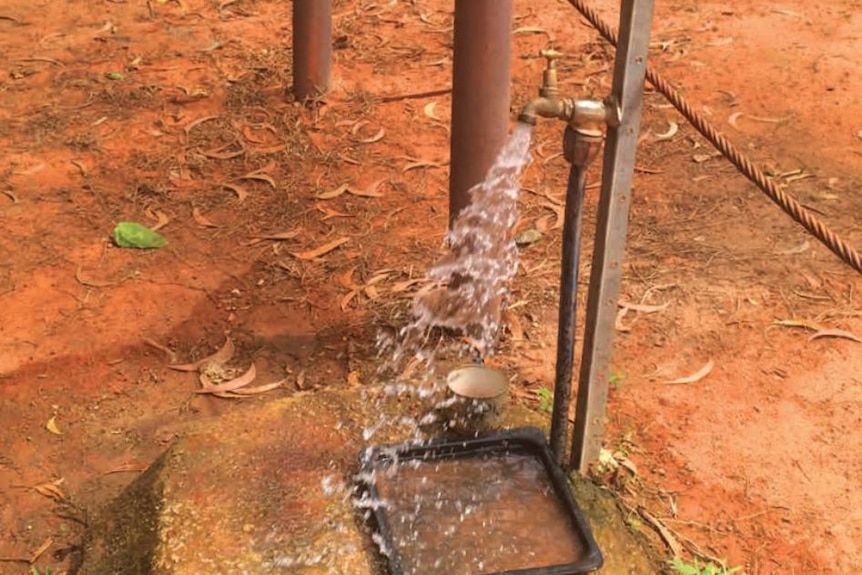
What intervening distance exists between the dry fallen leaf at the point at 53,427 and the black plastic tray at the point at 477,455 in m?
1.19

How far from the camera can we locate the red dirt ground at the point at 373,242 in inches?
112

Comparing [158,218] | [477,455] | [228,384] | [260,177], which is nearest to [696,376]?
[477,455]

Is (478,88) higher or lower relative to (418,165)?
higher

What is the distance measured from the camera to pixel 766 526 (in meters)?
2.60

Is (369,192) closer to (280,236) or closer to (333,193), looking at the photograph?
(333,193)

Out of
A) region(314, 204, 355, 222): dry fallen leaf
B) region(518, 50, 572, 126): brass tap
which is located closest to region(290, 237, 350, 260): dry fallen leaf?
region(314, 204, 355, 222): dry fallen leaf

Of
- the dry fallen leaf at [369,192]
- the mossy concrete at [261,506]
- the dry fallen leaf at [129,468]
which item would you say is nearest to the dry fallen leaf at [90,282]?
the dry fallen leaf at [129,468]

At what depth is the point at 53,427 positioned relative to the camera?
3029 mm

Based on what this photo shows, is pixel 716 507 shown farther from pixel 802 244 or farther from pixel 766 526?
pixel 802 244

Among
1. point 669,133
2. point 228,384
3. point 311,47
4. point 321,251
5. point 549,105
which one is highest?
point 549,105

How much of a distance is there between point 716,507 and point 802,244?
1460 millimetres

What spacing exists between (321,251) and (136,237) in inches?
29.4

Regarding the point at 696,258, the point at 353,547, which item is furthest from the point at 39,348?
the point at 696,258

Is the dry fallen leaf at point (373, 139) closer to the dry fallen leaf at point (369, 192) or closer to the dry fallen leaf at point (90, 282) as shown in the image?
the dry fallen leaf at point (369, 192)
